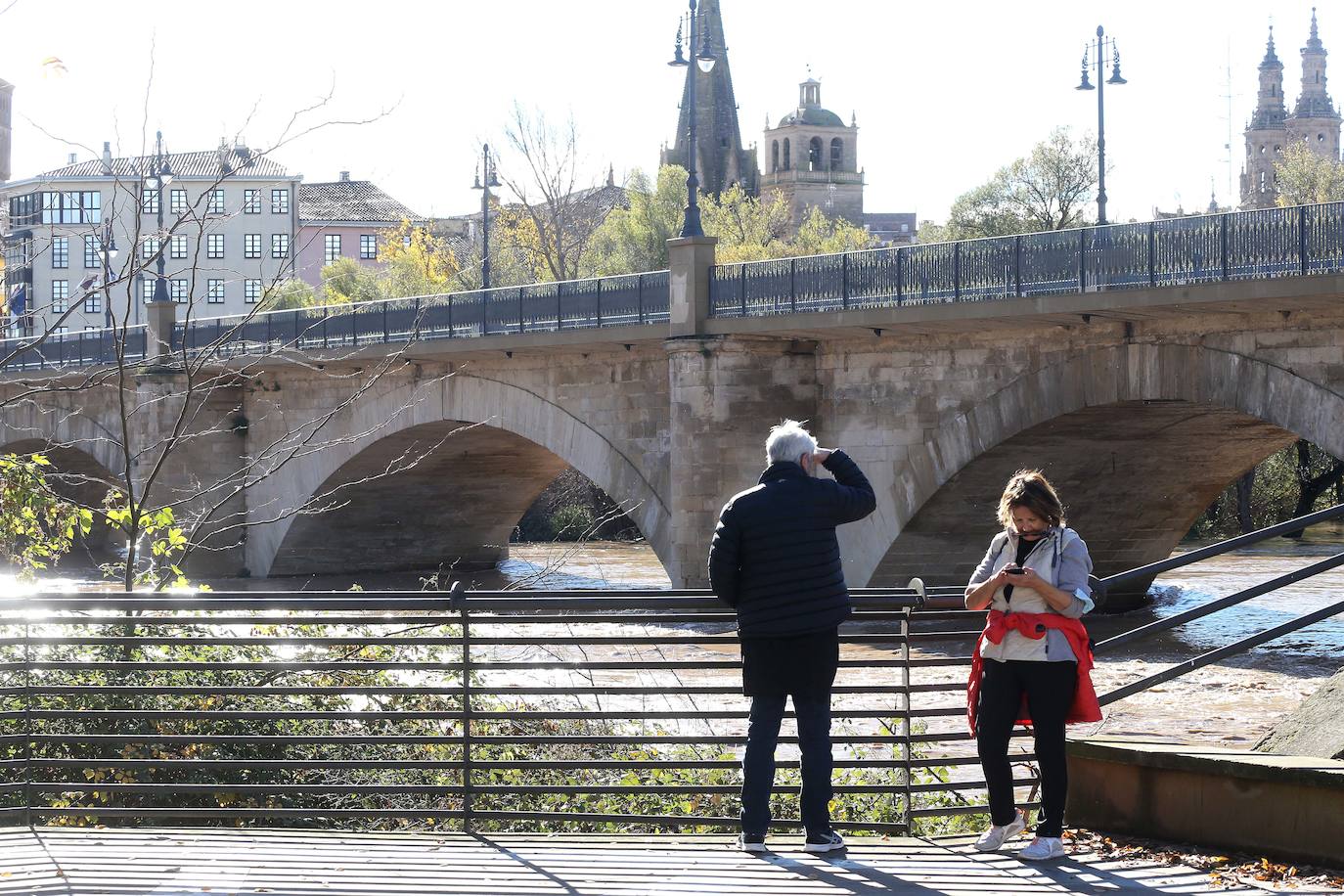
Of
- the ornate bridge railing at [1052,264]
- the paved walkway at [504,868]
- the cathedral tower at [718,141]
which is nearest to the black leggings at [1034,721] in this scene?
the paved walkway at [504,868]

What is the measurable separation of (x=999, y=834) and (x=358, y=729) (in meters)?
3.93

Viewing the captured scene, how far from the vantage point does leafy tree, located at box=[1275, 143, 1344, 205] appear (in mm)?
56062

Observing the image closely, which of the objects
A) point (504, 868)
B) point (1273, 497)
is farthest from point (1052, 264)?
point (1273, 497)

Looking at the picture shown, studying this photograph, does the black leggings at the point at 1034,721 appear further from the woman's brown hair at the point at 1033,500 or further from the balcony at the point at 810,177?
the balcony at the point at 810,177

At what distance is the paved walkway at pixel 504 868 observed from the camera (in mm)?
5648

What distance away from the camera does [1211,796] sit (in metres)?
6.04

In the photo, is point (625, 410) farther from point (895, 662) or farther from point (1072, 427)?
point (895, 662)

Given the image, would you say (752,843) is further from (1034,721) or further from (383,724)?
(383,724)

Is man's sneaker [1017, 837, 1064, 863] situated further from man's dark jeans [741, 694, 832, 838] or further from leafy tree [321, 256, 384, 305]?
leafy tree [321, 256, 384, 305]

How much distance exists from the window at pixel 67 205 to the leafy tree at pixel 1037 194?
27458mm

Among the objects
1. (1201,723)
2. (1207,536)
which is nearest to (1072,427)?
(1201,723)

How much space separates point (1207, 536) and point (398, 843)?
121ft

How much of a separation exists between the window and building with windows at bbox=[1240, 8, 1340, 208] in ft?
284

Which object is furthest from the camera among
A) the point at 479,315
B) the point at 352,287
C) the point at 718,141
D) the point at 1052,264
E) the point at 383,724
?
the point at 718,141
